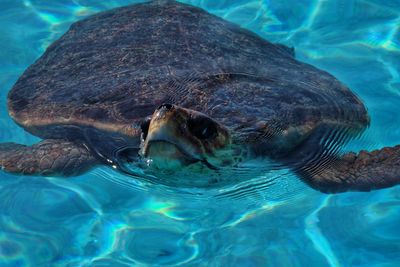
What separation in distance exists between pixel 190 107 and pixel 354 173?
1.24 metres

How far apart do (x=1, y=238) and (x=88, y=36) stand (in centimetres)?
206

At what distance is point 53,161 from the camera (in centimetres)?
373

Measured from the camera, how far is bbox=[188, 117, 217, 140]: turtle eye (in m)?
2.71

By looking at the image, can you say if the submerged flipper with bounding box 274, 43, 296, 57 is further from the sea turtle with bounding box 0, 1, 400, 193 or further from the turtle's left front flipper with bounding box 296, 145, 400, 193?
the turtle's left front flipper with bounding box 296, 145, 400, 193

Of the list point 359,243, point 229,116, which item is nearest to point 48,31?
point 229,116

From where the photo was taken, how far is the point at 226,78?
12.7 ft

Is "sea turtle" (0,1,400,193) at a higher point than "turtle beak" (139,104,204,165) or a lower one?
higher

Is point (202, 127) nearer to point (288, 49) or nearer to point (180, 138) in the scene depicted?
point (180, 138)

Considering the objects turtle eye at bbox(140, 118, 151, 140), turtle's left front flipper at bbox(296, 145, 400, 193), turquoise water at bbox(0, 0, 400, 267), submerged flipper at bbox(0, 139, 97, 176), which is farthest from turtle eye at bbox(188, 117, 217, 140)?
submerged flipper at bbox(0, 139, 97, 176)

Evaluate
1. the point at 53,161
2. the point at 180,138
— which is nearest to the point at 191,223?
the point at 180,138

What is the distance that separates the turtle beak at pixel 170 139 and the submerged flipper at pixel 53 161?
3.36ft

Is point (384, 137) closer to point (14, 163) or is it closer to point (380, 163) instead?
point (380, 163)

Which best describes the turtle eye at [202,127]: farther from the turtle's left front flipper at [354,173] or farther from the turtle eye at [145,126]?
the turtle's left front flipper at [354,173]

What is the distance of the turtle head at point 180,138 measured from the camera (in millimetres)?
2637
